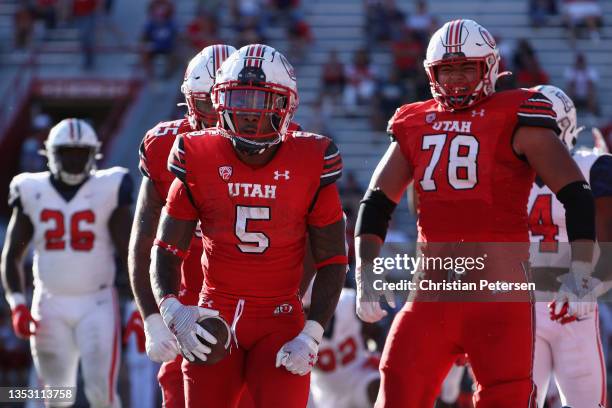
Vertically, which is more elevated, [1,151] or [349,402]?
[1,151]

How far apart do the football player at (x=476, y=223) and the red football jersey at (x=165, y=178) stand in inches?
28.8

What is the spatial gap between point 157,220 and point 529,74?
10.6 m

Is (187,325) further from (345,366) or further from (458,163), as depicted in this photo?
(345,366)

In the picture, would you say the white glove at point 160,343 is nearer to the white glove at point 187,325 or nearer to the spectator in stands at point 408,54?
the white glove at point 187,325

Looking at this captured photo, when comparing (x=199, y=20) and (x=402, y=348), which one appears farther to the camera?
(x=199, y=20)

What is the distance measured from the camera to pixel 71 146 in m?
7.95

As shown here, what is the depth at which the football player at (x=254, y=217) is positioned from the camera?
4.81 metres

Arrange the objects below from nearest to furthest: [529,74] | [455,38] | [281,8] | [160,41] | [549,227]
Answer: [455,38] → [549,227] → [529,74] → [160,41] → [281,8]

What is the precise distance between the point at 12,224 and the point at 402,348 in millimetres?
3571

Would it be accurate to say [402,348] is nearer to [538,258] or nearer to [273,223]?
[273,223]

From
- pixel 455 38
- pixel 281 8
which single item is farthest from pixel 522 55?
A: pixel 455 38

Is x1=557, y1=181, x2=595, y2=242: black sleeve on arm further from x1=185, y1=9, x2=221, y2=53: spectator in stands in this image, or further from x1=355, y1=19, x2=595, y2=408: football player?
x1=185, y1=9, x2=221, y2=53: spectator in stands

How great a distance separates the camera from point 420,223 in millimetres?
5320

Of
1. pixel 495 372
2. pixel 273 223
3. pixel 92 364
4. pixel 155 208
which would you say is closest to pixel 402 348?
pixel 495 372
